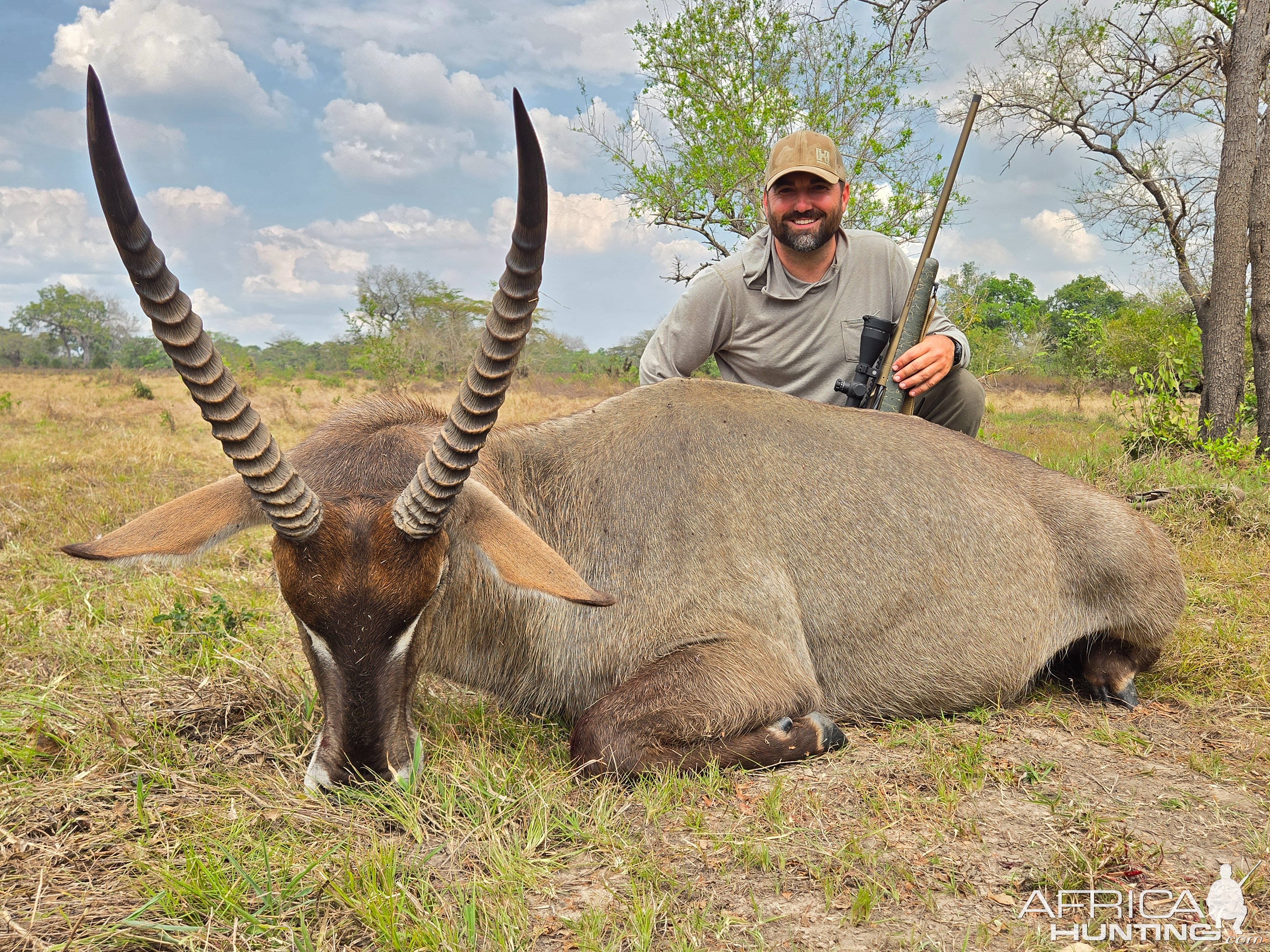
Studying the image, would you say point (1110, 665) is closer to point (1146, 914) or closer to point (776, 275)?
point (1146, 914)

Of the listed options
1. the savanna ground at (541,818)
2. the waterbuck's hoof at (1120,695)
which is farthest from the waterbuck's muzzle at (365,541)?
the waterbuck's hoof at (1120,695)

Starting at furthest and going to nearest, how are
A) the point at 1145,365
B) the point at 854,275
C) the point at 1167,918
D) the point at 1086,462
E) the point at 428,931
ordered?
the point at 1145,365 < the point at 1086,462 < the point at 854,275 < the point at 1167,918 < the point at 428,931

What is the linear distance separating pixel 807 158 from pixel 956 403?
215 cm

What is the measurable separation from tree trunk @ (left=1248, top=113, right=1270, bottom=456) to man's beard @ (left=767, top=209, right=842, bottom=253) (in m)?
8.07

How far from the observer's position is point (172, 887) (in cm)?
250

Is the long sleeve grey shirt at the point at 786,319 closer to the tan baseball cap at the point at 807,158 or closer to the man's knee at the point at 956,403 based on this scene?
the man's knee at the point at 956,403

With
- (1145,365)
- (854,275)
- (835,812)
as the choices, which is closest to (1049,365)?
(1145,365)

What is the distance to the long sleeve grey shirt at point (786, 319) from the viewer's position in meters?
6.32

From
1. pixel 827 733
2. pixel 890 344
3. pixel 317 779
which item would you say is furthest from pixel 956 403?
pixel 317 779

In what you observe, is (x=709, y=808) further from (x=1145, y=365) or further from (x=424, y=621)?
(x=1145, y=365)

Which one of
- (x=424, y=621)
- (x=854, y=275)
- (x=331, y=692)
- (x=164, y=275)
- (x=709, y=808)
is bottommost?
(x=709, y=808)

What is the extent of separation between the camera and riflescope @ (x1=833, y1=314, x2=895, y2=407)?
596cm

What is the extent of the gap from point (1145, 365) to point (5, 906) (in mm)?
30404

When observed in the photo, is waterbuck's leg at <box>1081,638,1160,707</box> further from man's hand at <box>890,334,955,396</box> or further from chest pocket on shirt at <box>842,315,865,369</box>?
chest pocket on shirt at <box>842,315,865,369</box>
